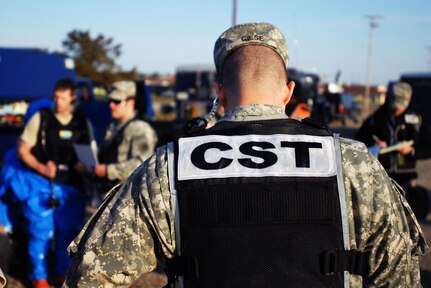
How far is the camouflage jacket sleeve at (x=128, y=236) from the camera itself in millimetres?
1641

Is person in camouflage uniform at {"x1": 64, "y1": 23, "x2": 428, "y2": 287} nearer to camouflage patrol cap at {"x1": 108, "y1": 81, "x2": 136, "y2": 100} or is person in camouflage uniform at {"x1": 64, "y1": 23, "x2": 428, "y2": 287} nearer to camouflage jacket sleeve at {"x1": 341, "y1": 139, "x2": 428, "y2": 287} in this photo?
camouflage jacket sleeve at {"x1": 341, "y1": 139, "x2": 428, "y2": 287}

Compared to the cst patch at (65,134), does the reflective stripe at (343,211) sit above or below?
above

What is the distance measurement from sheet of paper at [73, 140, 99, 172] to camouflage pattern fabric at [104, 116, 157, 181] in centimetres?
22

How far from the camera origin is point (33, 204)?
15.8 feet

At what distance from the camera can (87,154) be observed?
455 cm

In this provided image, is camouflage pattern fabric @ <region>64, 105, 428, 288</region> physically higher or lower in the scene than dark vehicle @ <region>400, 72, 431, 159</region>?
higher

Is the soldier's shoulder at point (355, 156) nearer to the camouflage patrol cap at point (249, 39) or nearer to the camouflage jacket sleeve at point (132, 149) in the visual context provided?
the camouflage patrol cap at point (249, 39)

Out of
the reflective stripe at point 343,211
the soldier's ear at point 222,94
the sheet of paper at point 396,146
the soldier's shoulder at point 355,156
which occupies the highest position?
the soldier's ear at point 222,94

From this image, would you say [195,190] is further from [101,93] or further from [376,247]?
[101,93]

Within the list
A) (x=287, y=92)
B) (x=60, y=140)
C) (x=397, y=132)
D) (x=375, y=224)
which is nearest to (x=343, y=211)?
(x=375, y=224)

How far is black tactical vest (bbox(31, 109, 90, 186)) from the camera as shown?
475cm

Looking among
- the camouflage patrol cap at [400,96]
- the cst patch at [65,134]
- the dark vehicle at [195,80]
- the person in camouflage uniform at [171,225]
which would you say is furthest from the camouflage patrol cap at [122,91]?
the dark vehicle at [195,80]

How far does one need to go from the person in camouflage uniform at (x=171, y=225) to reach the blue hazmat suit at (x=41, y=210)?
328 cm

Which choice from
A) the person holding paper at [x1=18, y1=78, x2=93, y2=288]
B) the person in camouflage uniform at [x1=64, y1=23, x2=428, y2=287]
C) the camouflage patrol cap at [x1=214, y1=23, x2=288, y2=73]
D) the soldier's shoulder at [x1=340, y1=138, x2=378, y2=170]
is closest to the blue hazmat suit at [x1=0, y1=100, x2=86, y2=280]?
the person holding paper at [x1=18, y1=78, x2=93, y2=288]
